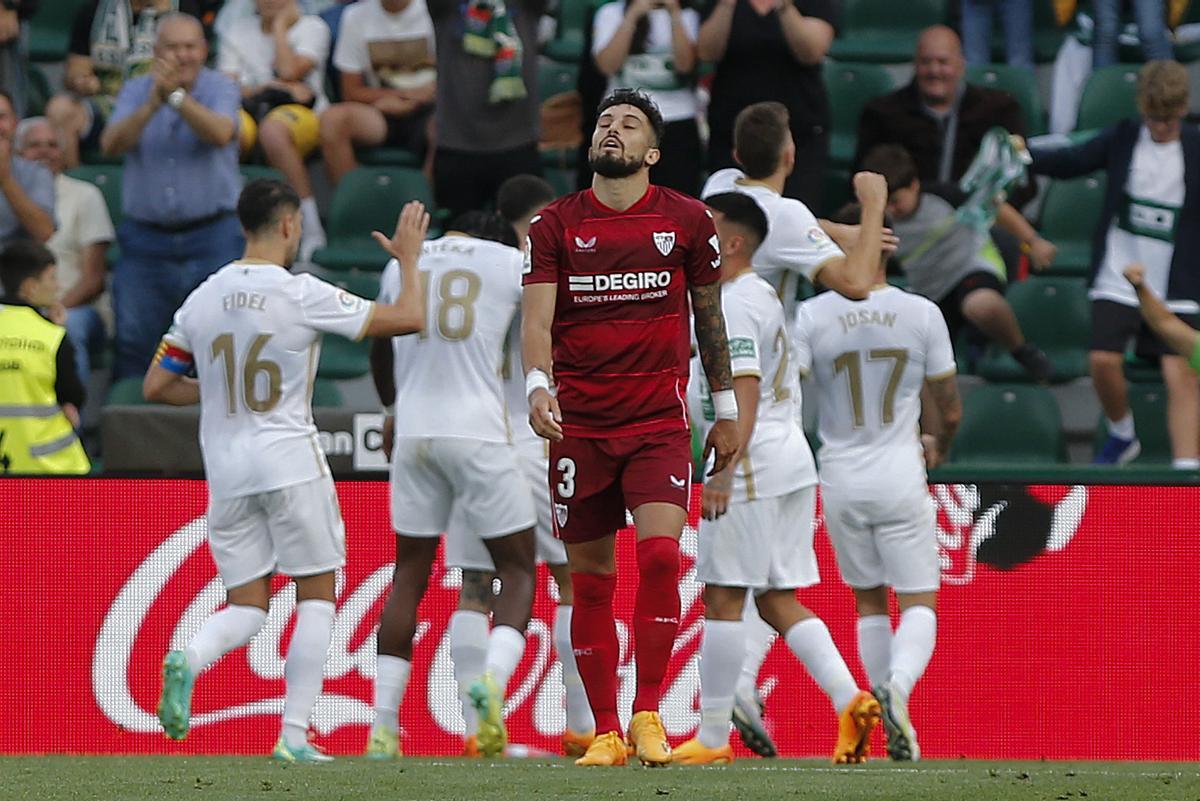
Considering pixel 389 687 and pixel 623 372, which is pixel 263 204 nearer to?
pixel 623 372

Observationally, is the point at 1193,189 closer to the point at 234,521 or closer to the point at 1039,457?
the point at 1039,457

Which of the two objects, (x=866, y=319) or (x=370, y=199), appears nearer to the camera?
(x=866, y=319)

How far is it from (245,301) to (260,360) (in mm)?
209

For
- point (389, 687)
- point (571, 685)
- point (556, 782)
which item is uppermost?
point (556, 782)

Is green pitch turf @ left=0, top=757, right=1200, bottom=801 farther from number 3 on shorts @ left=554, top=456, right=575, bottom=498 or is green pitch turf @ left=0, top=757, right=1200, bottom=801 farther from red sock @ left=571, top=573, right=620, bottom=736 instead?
number 3 on shorts @ left=554, top=456, right=575, bottom=498

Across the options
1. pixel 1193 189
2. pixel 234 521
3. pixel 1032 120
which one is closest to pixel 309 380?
pixel 234 521

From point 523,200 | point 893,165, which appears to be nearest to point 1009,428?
point 893,165

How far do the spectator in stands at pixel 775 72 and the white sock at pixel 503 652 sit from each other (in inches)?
144

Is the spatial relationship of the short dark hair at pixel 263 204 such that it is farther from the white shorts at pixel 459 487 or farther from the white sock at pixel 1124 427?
the white sock at pixel 1124 427

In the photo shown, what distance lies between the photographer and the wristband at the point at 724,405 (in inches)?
267

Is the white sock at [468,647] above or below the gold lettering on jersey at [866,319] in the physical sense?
below

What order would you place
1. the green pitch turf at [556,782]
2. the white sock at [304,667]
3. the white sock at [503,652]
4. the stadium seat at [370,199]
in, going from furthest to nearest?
the stadium seat at [370,199]
the white sock at [503,652]
the white sock at [304,667]
the green pitch turf at [556,782]

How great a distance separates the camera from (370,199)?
12.2 meters

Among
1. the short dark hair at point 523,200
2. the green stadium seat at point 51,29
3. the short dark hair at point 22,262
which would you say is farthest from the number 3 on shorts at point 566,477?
the green stadium seat at point 51,29
